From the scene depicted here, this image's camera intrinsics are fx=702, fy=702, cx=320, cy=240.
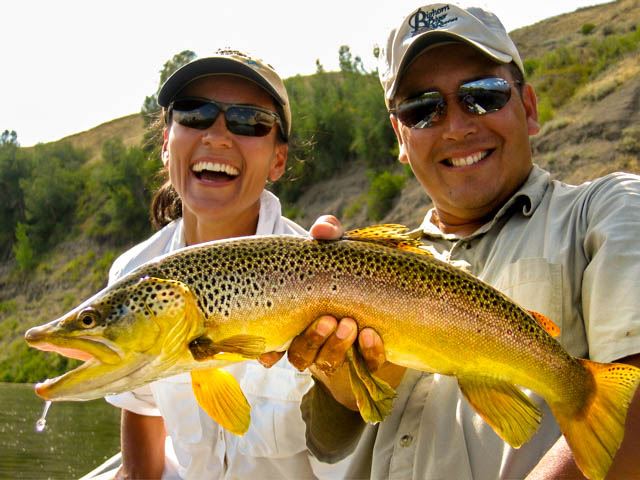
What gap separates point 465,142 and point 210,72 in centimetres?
193

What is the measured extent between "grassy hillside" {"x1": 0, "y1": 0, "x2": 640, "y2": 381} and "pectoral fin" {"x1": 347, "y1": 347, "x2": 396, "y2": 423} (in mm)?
3344

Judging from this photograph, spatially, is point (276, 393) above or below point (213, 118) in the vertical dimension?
below

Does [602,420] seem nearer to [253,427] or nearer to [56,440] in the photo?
[253,427]

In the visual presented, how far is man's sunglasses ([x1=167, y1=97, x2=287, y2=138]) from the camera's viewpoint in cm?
490

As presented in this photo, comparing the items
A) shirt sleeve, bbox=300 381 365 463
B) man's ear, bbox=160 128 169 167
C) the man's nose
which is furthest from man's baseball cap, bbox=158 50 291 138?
shirt sleeve, bbox=300 381 365 463

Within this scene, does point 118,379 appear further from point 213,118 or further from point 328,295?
point 213,118

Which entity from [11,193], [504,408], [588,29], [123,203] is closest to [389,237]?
[504,408]

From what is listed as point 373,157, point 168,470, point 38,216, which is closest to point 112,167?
Result: point 38,216

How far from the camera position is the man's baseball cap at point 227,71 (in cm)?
485

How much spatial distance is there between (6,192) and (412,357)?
81975 mm

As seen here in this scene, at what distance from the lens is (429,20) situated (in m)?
4.19

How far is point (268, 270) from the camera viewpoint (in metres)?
3.17

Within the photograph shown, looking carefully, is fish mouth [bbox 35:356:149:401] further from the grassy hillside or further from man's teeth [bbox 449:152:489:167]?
the grassy hillside

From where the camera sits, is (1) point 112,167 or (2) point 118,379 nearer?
(2) point 118,379
